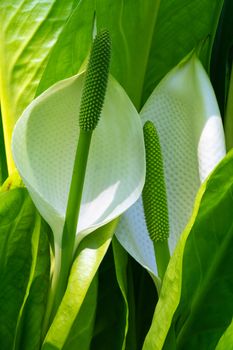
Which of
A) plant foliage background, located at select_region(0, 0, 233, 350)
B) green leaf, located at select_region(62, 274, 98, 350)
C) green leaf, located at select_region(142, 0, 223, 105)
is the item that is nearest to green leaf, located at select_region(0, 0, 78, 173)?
plant foliage background, located at select_region(0, 0, 233, 350)

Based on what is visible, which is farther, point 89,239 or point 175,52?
point 175,52

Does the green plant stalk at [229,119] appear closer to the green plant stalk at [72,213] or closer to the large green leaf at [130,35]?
the large green leaf at [130,35]

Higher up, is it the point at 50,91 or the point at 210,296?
the point at 50,91

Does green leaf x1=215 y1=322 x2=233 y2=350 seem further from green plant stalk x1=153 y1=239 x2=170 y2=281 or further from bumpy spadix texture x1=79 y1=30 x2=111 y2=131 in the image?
bumpy spadix texture x1=79 y1=30 x2=111 y2=131

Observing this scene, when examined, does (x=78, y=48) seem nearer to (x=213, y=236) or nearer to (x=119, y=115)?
(x=119, y=115)

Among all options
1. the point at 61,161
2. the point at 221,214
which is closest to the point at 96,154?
the point at 61,161

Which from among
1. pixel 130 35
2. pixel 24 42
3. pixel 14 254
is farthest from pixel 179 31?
pixel 14 254

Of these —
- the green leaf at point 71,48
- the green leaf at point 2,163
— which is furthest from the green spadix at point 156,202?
the green leaf at point 2,163
